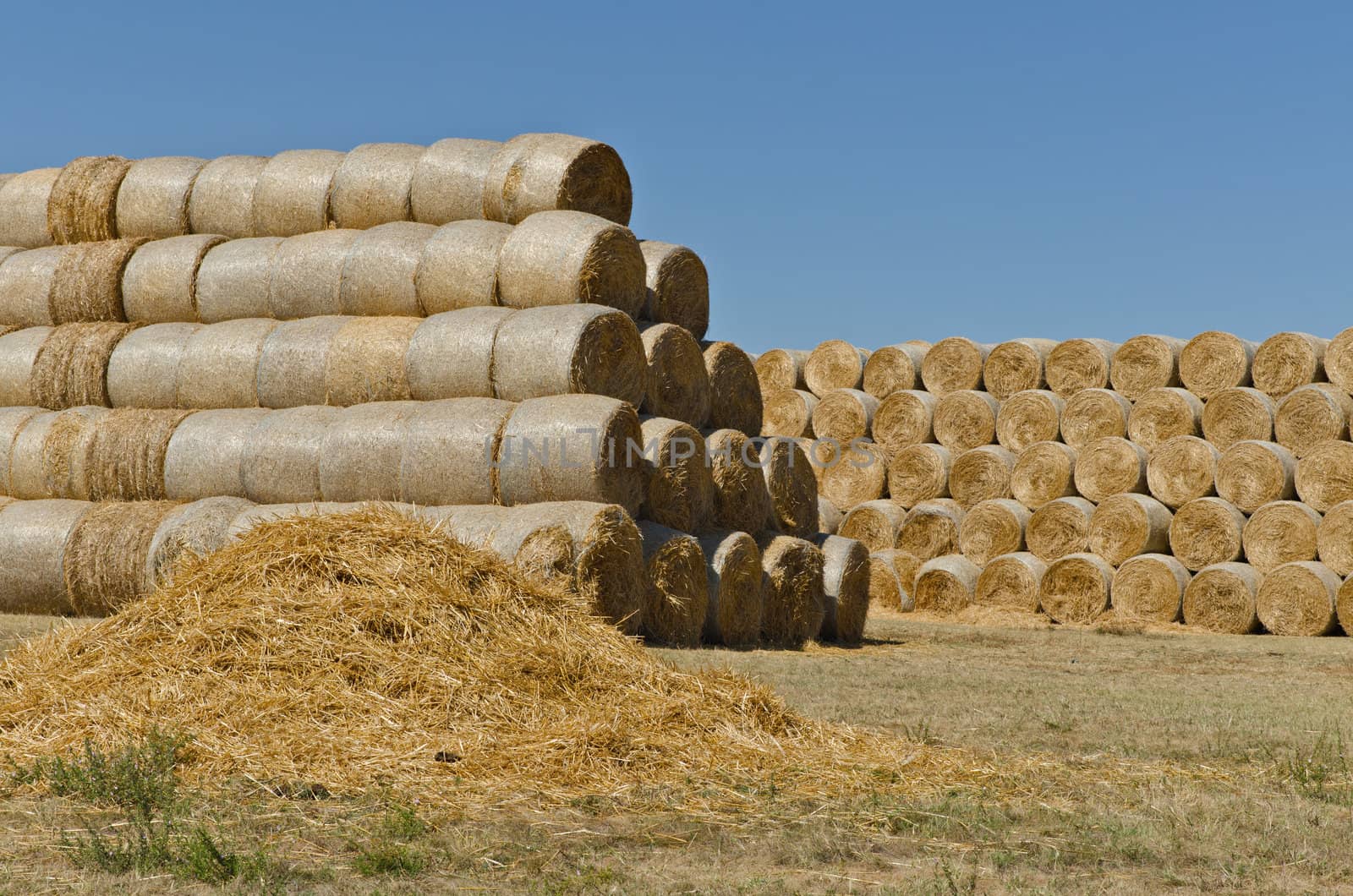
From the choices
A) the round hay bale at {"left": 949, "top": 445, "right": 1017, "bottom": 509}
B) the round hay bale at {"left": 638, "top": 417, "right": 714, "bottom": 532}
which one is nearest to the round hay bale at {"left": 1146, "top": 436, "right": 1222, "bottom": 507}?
the round hay bale at {"left": 949, "top": 445, "right": 1017, "bottom": 509}

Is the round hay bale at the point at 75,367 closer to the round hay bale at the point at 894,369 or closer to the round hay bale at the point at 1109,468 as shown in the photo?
the round hay bale at the point at 894,369

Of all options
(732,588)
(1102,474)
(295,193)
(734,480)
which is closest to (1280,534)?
(1102,474)

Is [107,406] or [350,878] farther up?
[107,406]

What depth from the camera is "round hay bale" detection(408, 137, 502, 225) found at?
1258 cm

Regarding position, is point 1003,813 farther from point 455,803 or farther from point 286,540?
point 286,540

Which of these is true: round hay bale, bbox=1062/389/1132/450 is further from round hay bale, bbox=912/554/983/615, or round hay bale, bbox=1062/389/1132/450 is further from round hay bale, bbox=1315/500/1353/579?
round hay bale, bbox=1315/500/1353/579

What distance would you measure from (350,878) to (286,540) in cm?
337

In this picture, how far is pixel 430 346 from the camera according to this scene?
37.8 ft

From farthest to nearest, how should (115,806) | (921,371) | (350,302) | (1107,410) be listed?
(921,371)
(1107,410)
(350,302)
(115,806)

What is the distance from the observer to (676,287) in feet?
42.8

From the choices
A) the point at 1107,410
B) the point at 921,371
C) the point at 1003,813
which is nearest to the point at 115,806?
the point at 1003,813

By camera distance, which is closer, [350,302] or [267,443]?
[267,443]

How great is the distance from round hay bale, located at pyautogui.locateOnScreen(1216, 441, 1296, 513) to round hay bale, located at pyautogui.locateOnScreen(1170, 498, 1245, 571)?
0.15m

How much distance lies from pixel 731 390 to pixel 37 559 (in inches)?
249
